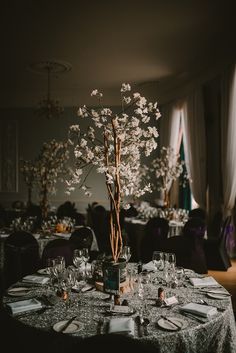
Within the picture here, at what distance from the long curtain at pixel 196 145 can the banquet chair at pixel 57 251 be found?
4.61m

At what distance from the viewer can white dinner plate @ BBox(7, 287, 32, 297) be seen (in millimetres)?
2471

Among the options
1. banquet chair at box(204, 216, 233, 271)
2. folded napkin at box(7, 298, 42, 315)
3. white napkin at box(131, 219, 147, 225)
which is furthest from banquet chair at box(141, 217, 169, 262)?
folded napkin at box(7, 298, 42, 315)

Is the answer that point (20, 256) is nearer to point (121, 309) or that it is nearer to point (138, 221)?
point (121, 309)

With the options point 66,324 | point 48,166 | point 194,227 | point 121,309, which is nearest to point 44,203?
point 48,166

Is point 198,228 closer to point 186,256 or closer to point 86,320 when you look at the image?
point 186,256

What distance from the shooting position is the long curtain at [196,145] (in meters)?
7.57

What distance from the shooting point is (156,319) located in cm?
205

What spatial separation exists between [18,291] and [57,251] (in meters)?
0.93

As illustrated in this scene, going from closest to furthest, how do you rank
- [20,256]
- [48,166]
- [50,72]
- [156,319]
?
1. [156,319]
2. [20,256]
3. [48,166]
4. [50,72]

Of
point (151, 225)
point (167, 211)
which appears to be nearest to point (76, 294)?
point (151, 225)

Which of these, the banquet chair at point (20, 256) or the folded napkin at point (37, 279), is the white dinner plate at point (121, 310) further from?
the banquet chair at point (20, 256)

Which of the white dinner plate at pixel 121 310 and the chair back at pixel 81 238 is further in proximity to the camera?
the chair back at pixel 81 238

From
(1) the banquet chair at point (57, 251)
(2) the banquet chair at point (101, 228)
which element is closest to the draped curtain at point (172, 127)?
(2) the banquet chair at point (101, 228)

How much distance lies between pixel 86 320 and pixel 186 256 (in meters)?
1.69
